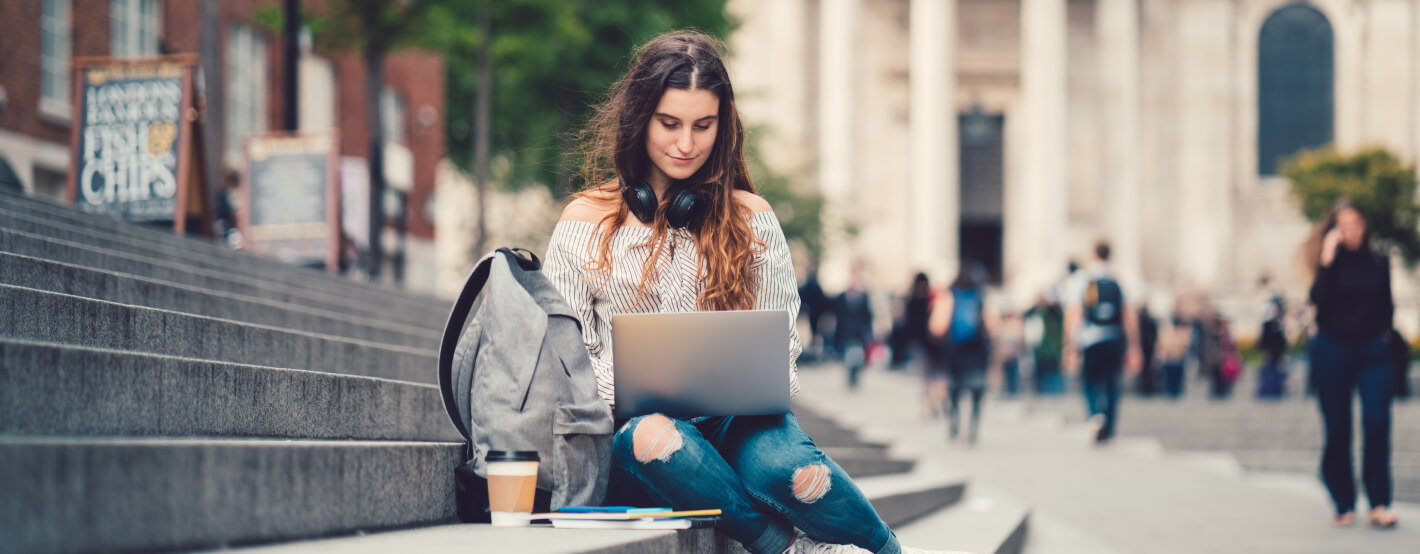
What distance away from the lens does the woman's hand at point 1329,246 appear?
8445 millimetres

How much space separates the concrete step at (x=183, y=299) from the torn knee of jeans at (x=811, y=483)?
92.2 inches

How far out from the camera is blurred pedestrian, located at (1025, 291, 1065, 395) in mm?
19750

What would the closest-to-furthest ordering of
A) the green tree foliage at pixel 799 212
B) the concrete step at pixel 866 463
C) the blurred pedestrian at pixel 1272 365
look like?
the concrete step at pixel 866 463 < the blurred pedestrian at pixel 1272 365 < the green tree foliage at pixel 799 212

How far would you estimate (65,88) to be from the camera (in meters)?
17.9

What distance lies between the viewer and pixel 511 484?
358cm

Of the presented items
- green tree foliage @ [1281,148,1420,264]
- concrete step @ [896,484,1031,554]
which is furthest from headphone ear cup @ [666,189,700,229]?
green tree foliage @ [1281,148,1420,264]

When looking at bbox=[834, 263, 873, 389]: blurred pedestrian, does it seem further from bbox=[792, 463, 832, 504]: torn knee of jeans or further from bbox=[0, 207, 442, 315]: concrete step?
bbox=[792, 463, 832, 504]: torn knee of jeans

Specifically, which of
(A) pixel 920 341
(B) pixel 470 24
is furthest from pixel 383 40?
(A) pixel 920 341

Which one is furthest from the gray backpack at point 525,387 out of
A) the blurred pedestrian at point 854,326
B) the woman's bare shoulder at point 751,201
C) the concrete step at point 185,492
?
the blurred pedestrian at point 854,326

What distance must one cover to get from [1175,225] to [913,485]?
3948 cm

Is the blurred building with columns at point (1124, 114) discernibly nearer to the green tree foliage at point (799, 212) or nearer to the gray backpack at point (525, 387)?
the green tree foliage at point (799, 212)

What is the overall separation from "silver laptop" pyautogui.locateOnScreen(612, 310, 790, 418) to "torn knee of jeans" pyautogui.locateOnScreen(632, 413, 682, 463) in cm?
5

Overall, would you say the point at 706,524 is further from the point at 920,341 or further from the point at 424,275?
the point at 424,275

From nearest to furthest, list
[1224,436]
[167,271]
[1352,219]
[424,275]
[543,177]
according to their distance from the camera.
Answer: [167,271], [1352,219], [1224,436], [543,177], [424,275]
